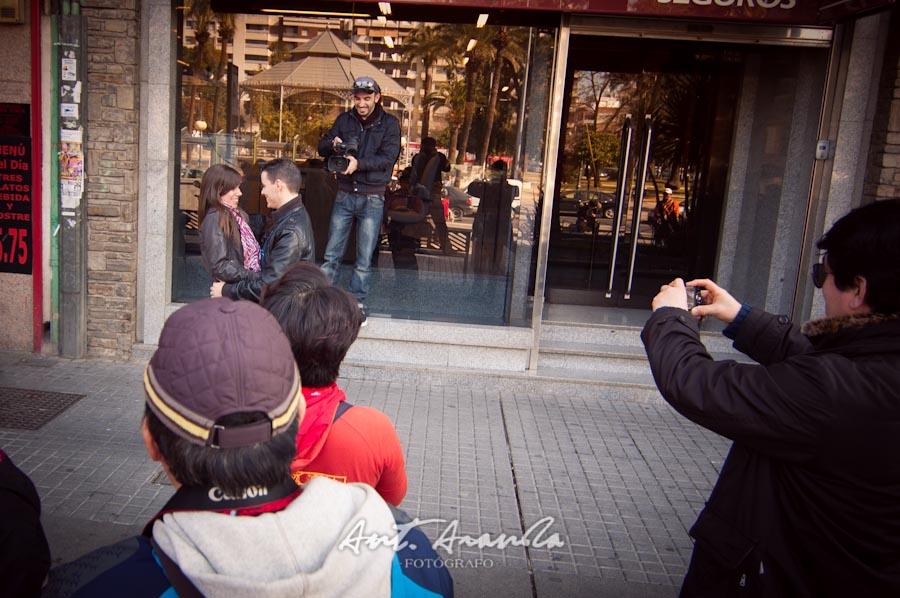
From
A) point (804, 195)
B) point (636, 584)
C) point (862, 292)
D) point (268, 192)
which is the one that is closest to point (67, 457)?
point (268, 192)

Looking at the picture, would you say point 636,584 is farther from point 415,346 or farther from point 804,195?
point 804,195

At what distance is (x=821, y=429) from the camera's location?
67.2 inches

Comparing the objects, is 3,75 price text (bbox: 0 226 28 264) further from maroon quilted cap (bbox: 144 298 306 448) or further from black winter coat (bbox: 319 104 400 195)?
maroon quilted cap (bbox: 144 298 306 448)

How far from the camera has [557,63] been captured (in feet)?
20.6

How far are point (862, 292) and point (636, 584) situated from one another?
2251 millimetres

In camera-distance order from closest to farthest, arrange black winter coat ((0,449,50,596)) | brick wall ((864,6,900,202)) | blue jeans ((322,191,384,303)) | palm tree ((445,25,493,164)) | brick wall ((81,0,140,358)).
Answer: black winter coat ((0,449,50,596)), brick wall ((864,6,900,202)), brick wall ((81,0,140,358)), blue jeans ((322,191,384,303)), palm tree ((445,25,493,164))

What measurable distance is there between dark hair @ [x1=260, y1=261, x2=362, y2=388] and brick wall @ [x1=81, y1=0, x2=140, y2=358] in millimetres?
4784

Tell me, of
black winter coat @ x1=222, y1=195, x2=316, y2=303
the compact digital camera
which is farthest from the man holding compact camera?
the compact digital camera

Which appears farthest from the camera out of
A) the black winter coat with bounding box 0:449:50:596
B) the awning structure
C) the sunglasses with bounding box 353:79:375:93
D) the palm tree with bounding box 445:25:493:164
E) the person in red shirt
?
the awning structure

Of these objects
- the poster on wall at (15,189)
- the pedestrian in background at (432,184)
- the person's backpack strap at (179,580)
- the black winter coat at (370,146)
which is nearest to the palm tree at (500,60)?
the pedestrian in background at (432,184)

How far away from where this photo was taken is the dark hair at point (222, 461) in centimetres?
128

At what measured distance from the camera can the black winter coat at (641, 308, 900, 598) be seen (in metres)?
1.70

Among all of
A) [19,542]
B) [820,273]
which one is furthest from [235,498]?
[820,273]

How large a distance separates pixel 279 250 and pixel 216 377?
123 inches
